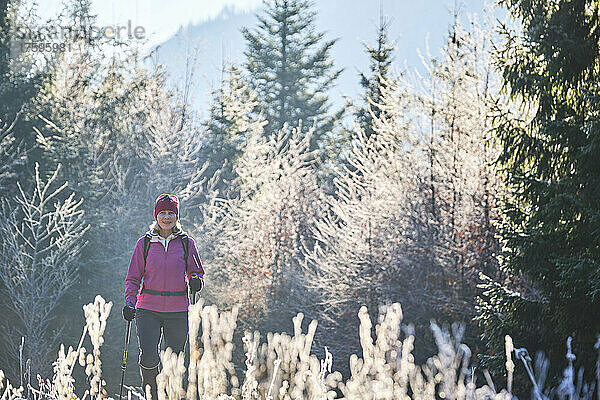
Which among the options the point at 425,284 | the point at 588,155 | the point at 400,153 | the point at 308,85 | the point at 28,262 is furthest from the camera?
the point at 308,85

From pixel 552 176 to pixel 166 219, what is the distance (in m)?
3.85

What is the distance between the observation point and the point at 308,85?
2889cm

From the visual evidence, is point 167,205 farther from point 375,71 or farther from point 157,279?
point 375,71

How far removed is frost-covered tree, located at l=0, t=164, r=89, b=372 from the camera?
14.3 m

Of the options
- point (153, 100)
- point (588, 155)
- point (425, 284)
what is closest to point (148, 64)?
point (153, 100)

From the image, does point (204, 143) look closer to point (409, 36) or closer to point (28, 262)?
point (28, 262)

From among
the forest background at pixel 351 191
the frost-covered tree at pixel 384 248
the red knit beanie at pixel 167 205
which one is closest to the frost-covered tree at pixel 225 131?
the forest background at pixel 351 191

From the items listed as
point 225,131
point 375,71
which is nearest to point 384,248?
point 375,71

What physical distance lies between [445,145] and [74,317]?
31.1ft

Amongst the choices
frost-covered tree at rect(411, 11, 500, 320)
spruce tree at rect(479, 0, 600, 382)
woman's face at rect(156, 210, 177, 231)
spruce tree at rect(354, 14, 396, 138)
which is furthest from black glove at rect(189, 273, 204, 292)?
spruce tree at rect(354, 14, 396, 138)

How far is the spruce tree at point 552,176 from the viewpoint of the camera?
6355mm

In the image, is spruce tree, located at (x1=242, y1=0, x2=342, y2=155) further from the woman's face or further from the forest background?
the woman's face

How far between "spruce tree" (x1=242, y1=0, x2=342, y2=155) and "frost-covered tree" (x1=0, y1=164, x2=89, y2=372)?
1366 centimetres

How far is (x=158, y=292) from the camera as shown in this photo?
525cm
